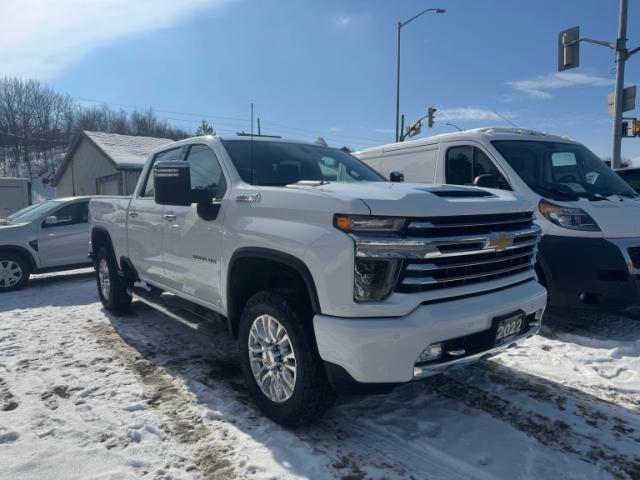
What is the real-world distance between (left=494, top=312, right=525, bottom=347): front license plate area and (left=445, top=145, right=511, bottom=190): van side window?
2.58 meters

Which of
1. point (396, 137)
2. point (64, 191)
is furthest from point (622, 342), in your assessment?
point (64, 191)

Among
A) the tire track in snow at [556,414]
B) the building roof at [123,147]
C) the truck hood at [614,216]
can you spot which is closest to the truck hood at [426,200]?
the tire track in snow at [556,414]

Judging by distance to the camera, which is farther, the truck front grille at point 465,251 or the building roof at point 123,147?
the building roof at point 123,147

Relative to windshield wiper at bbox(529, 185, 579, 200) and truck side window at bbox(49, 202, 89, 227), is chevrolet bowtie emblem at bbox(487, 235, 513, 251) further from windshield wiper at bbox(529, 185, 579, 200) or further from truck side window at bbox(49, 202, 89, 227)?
truck side window at bbox(49, 202, 89, 227)

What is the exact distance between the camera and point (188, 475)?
2.73m

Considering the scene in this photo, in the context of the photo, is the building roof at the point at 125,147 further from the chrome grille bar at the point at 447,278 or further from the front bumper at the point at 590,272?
the chrome grille bar at the point at 447,278

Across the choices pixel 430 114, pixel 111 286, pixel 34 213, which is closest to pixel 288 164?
pixel 111 286

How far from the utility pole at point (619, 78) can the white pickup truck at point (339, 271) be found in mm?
12339

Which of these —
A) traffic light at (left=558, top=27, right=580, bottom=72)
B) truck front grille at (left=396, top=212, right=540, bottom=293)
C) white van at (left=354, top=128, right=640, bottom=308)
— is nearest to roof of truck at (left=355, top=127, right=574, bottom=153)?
white van at (left=354, top=128, right=640, bottom=308)

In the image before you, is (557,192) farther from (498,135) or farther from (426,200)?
(426,200)

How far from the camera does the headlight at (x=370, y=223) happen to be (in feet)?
8.80

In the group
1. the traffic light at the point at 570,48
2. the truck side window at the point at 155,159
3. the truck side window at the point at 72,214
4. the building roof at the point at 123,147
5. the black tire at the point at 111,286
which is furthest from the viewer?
the building roof at the point at 123,147

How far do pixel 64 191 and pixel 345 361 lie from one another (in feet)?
136

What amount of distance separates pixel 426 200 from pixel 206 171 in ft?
7.12
